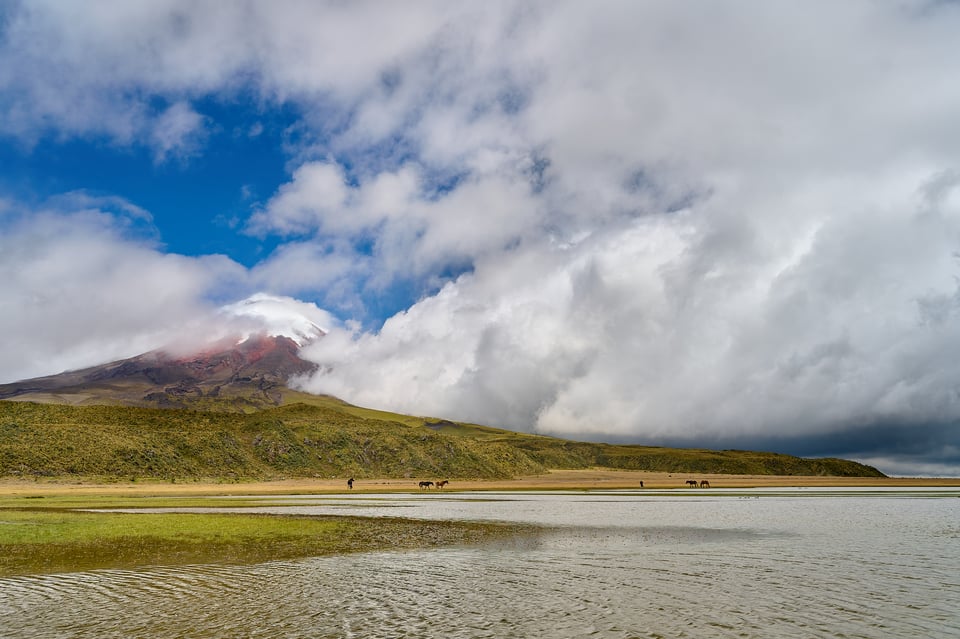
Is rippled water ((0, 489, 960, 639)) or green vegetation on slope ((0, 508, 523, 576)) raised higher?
rippled water ((0, 489, 960, 639))

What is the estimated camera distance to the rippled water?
19453 millimetres

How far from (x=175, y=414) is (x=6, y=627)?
17667 cm

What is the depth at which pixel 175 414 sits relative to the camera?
179 metres

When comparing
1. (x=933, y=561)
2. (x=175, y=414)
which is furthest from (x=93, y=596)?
(x=175, y=414)

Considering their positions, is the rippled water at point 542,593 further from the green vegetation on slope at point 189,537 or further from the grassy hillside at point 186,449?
the grassy hillside at point 186,449

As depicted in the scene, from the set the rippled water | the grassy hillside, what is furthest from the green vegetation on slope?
the grassy hillside

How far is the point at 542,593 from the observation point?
24.6 m

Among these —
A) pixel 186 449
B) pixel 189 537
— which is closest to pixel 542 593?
pixel 189 537

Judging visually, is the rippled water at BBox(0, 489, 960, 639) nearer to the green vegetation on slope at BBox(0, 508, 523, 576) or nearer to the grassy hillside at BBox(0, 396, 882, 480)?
the green vegetation on slope at BBox(0, 508, 523, 576)

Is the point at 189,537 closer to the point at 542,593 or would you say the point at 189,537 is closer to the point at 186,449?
the point at 542,593

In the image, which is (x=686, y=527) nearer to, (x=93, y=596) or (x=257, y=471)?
(x=93, y=596)

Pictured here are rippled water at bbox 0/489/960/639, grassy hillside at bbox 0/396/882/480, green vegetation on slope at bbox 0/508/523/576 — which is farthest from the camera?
grassy hillside at bbox 0/396/882/480

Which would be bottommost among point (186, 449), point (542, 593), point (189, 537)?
point (186, 449)

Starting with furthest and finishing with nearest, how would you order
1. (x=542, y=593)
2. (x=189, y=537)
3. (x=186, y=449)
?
(x=186, y=449) < (x=189, y=537) < (x=542, y=593)
